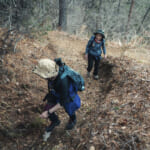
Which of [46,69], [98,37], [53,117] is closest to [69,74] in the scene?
[46,69]

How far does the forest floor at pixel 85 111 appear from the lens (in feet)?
8.15

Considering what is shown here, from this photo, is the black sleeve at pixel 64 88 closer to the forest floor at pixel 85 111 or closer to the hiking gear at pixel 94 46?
the forest floor at pixel 85 111

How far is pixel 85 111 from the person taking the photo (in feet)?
12.1

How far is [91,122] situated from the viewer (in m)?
3.02

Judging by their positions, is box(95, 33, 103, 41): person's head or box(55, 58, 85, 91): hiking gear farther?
box(95, 33, 103, 41): person's head

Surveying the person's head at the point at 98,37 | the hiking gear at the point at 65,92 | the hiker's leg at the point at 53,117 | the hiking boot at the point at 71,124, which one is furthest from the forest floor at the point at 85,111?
the person's head at the point at 98,37

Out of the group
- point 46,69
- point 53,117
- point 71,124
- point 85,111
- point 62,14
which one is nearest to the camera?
point 46,69

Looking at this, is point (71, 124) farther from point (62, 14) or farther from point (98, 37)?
point (62, 14)

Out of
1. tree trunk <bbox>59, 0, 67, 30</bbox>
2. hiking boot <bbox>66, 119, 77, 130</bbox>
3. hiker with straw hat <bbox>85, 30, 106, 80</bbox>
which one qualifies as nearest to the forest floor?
hiking boot <bbox>66, 119, 77, 130</bbox>

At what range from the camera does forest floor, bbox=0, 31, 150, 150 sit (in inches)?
97.8

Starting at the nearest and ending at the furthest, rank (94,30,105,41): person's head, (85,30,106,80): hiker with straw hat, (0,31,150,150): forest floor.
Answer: (0,31,150,150): forest floor < (94,30,105,41): person's head < (85,30,106,80): hiker with straw hat

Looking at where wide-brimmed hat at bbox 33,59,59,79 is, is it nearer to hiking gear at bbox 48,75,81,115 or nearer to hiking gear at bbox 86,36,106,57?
hiking gear at bbox 48,75,81,115

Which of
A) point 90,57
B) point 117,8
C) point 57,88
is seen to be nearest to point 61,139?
point 57,88

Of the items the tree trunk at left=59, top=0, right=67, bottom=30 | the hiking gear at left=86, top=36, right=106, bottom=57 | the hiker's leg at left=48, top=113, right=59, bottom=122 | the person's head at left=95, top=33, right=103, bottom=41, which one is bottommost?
the hiker's leg at left=48, top=113, right=59, bottom=122
